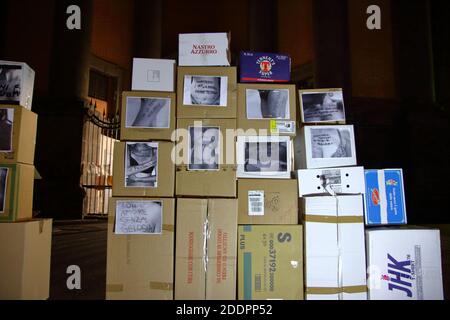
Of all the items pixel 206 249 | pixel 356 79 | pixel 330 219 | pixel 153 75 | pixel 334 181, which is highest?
pixel 356 79

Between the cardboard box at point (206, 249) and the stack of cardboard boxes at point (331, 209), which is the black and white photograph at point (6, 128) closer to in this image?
the cardboard box at point (206, 249)

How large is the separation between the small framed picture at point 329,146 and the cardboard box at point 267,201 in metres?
0.23

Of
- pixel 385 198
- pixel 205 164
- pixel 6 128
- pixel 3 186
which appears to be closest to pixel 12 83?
pixel 6 128

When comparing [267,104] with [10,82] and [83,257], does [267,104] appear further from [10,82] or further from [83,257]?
[83,257]

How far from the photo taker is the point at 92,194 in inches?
281

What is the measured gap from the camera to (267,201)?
2496 millimetres

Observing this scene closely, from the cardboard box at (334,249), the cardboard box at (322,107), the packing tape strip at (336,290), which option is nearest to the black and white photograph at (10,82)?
the cardboard box at (322,107)

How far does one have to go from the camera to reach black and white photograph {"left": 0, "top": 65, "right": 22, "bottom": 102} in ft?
7.96

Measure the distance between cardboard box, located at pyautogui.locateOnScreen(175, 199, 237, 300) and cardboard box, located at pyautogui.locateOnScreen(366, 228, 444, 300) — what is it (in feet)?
2.94

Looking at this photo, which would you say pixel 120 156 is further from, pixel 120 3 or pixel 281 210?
pixel 120 3

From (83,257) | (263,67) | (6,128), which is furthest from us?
(83,257)

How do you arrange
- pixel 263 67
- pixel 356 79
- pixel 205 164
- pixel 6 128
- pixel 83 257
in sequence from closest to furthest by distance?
pixel 6 128, pixel 205 164, pixel 263 67, pixel 83 257, pixel 356 79

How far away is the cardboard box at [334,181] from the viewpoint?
2.52 m

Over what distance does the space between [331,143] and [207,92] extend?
0.92 m
